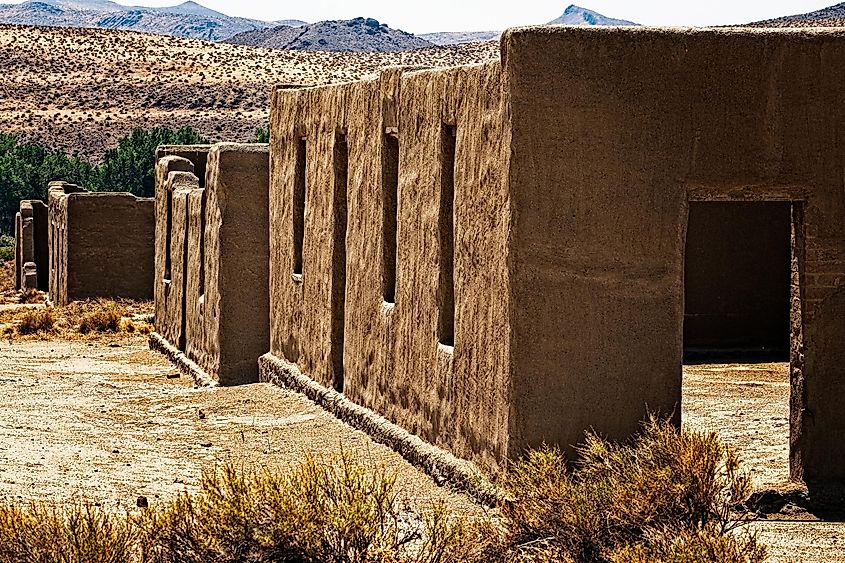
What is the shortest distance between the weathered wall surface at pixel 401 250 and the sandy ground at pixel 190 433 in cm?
42

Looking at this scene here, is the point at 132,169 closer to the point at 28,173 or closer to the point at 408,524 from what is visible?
the point at 28,173

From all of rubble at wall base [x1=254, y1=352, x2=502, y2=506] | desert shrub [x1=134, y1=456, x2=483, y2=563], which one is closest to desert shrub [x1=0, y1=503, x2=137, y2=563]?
desert shrub [x1=134, y1=456, x2=483, y2=563]

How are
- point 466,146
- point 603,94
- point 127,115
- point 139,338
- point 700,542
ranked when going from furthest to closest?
point 127,115 < point 139,338 < point 466,146 < point 603,94 < point 700,542

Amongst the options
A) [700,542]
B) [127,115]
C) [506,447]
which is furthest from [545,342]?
[127,115]

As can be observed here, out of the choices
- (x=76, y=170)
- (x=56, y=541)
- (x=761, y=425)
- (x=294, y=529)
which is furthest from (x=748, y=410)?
(x=76, y=170)

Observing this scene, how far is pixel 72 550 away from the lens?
546cm

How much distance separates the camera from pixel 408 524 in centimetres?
654

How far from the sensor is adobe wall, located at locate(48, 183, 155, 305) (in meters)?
21.1

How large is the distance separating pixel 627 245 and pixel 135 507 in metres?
2.84

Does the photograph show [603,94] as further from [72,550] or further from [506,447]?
[72,550]

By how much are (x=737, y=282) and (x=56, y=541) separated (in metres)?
10.3

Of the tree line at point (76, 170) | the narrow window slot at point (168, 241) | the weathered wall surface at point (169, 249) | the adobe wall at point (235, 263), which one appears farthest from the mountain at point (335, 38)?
the adobe wall at point (235, 263)

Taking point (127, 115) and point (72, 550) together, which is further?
point (127, 115)

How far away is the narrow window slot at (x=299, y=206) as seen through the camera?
11930 millimetres
